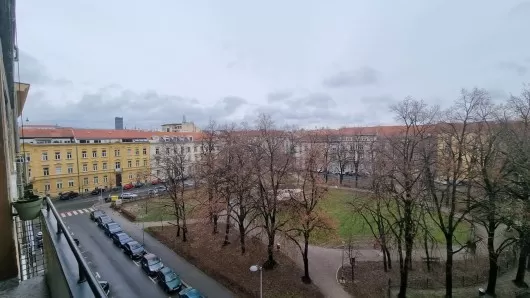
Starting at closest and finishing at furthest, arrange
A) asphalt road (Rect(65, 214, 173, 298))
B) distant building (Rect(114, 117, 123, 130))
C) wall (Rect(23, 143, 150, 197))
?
asphalt road (Rect(65, 214, 173, 298))
wall (Rect(23, 143, 150, 197))
distant building (Rect(114, 117, 123, 130))

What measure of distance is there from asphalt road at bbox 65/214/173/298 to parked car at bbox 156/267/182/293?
10.7 inches

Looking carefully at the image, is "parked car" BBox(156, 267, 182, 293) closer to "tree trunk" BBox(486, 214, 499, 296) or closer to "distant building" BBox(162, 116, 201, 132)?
"tree trunk" BBox(486, 214, 499, 296)

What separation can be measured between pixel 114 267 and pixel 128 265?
2.46ft

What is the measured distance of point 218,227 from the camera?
23859 mm

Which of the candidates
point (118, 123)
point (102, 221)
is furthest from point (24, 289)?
point (118, 123)

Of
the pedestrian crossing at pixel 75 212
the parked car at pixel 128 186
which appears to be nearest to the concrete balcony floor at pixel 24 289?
the pedestrian crossing at pixel 75 212

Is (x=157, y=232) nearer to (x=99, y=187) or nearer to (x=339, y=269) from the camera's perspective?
(x=339, y=269)

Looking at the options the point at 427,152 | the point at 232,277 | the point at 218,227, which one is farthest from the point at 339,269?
the point at 218,227

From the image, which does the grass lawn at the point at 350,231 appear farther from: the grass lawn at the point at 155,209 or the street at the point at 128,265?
the grass lawn at the point at 155,209

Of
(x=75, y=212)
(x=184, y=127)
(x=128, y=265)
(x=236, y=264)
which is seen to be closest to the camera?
(x=236, y=264)

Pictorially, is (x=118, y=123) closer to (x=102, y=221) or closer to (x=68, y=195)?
(x=68, y=195)

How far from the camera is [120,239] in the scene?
800 inches

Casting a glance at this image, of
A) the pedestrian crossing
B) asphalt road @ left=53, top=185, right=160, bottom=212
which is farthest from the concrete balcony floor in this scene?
asphalt road @ left=53, top=185, right=160, bottom=212

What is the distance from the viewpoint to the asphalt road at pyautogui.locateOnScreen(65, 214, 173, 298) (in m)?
14.6
